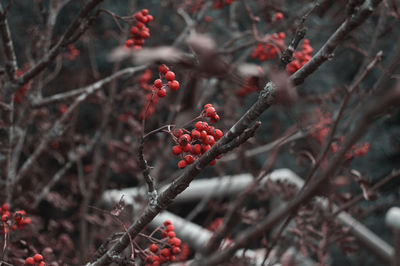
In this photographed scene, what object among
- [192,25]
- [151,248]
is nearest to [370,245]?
[151,248]

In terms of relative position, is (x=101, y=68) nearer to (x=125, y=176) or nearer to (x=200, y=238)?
(x=125, y=176)

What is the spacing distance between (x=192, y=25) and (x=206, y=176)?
1.37 m

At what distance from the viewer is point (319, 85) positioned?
2826 millimetres

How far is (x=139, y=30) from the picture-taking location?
3.82 ft

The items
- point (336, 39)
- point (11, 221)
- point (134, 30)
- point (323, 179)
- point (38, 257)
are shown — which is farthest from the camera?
point (134, 30)

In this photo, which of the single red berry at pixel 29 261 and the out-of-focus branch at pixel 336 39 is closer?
the out-of-focus branch at pixel 336 39

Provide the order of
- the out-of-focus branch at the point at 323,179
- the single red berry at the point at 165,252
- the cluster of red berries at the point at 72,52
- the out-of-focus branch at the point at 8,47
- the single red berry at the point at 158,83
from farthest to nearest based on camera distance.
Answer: the cluster of red berries at the point at 72,52, the out-of-focus branch at the point at 8,47, the single red berry at the point at 165,252, the single red berry at the point at 158,83, the out-of-focus branch at the point at 323,179

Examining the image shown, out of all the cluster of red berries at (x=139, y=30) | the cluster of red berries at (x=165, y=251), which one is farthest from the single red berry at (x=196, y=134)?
the cluster of red berries at (x=139, y=30)

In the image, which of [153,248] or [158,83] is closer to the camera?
[158,83]

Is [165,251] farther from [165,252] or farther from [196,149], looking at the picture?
[196,149]

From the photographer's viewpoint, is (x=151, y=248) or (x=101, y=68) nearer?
(x=151, y=248)

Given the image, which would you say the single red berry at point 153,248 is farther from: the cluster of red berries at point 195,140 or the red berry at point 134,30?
the red berry at point 134,30

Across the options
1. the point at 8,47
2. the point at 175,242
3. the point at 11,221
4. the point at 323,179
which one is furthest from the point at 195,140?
the point at 8,47

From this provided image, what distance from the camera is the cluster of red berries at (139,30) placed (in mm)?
1141
